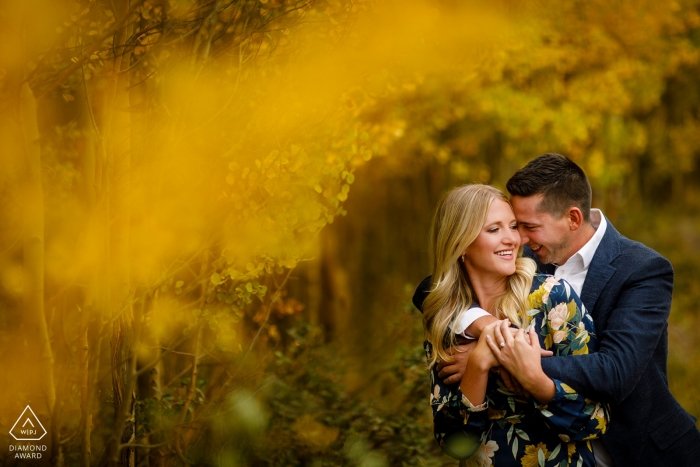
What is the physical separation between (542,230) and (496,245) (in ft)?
1.09

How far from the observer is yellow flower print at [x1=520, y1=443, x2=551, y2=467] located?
9.21 feet

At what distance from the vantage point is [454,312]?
305cm

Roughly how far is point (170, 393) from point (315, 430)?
932 mm

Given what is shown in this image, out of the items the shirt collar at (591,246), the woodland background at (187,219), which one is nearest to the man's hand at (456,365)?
the shirt collar at (591,246)

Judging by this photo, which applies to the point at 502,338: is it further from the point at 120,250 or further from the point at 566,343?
the point at 120,250

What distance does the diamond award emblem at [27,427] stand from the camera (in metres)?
3.63

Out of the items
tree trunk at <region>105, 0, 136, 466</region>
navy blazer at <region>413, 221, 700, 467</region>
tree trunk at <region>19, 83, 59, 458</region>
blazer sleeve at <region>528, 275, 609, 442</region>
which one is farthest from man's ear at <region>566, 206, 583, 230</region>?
tree trunk at <region>19, 83, 59, 458</region>

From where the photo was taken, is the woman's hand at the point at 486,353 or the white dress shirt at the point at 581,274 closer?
the woman's hand at the point at 486,353

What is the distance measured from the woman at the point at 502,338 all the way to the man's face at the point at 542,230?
0.44 ft

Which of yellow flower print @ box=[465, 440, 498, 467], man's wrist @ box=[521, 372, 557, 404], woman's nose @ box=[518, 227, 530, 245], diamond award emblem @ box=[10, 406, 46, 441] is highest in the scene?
woman's nose @ box=[518, 227, 530, 245]

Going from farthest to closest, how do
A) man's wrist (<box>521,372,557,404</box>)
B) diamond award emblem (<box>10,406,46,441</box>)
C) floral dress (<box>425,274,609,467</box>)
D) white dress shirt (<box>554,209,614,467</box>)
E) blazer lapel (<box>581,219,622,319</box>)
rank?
diamond award emblem (<box>10,406,46,441</box>), white dress shirt (<box>554,209,614,467</box>), blazer lapel (<box>581,219,622,319</box>), floral dress (<box>425,274,609,467</box>), man's wrist (<box>521,372,557,404</box>)

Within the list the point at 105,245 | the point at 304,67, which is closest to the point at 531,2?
the point at 304,67

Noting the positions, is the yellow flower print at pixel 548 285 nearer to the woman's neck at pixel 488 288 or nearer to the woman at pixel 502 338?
the woman at pixel 502 338

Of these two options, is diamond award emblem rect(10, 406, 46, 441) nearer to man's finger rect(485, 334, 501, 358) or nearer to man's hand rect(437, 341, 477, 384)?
man's hand rect(437, 341, 477, 384)
